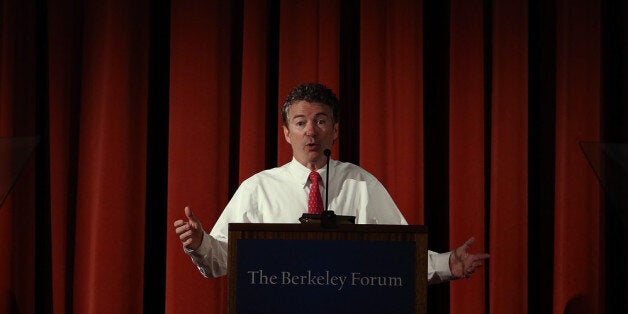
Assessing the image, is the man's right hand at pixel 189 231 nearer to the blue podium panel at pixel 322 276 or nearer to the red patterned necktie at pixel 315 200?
the blue podium panel at pixel 322 276

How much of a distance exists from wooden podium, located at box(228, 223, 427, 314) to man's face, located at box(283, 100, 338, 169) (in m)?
0.83

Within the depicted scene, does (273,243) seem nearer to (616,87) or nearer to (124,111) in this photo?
(124,111)

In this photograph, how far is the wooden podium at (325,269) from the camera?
1252mm

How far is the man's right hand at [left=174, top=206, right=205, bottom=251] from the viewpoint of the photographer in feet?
4.97

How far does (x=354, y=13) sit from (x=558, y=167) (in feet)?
3.75

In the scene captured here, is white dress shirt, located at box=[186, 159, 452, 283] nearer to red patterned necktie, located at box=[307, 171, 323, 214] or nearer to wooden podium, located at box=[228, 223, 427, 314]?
red patterned necktie, located at box=[307, 171, 323, 214]

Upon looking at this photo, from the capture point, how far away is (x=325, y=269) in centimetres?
126

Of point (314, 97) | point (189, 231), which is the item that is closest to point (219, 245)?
point (189, 231)

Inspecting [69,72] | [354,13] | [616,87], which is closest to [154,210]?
[69,72]

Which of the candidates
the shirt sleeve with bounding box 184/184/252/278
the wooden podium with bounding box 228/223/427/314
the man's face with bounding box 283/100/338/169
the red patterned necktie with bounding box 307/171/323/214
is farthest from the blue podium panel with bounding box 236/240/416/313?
the man's face with bounding box 283/100/338/169

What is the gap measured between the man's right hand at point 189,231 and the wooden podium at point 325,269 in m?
0.29

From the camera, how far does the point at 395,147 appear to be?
2738 mm

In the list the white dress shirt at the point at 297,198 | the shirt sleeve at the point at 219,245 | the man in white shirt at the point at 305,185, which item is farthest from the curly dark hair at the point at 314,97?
the shirt sleeve at the point at 219,245

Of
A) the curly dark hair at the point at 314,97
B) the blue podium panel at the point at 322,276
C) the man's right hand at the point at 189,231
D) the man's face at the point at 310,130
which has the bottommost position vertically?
the blue podium panel at the point at 322,276
